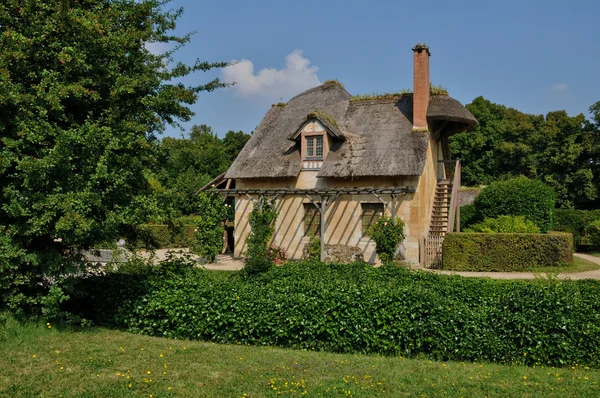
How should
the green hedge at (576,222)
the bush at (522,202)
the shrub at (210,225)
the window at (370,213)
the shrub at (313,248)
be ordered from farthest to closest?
the green hedge at (576,222) < the bush at (522,202) < the shrub at (210,225) < the window at (370,213) < the shrub at (313,248)

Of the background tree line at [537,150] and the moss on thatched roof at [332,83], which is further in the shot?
the background tree line at [537,150]

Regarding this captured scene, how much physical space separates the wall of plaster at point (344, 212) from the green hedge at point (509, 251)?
6.13ft

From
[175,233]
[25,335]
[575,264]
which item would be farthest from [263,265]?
[575,264]

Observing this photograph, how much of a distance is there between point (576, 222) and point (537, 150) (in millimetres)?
19100

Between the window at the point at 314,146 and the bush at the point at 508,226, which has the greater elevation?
the window at the point at 314,146

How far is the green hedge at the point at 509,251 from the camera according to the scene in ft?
58.1

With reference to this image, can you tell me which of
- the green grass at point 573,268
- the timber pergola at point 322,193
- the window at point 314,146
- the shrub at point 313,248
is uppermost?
the window at point 314,146

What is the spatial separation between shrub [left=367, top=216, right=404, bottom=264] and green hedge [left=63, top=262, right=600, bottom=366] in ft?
26.5

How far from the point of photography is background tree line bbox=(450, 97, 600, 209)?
37.0m

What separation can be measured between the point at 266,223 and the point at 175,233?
1009 centimetres

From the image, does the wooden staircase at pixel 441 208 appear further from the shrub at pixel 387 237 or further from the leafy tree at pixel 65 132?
the leafy tree at pixel 65 132

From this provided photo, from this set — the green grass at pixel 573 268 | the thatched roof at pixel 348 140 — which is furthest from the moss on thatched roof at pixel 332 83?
the green grass at pixel 573 268

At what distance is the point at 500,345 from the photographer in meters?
7.74

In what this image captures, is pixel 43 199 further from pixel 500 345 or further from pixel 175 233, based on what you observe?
pixel 500 345
